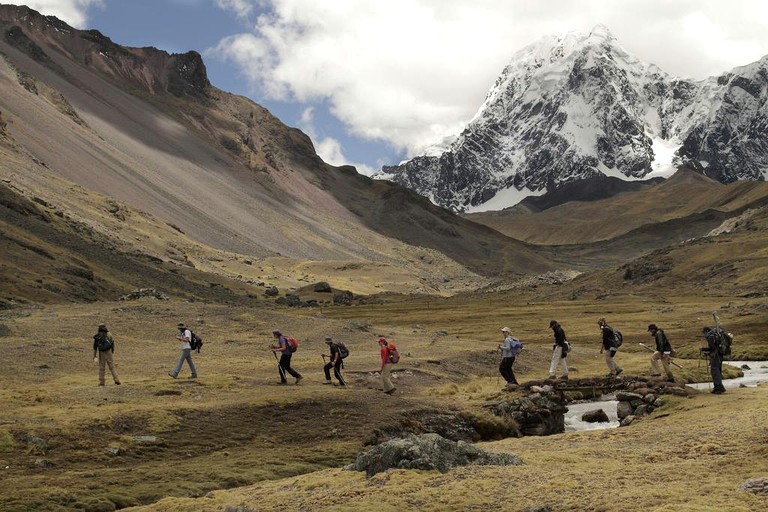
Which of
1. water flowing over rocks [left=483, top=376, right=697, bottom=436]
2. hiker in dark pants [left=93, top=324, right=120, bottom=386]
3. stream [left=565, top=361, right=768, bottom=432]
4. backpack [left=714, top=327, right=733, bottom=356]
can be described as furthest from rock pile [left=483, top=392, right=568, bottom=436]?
hiker in dark pants [left=93, top=324, right=120, bottom=386]

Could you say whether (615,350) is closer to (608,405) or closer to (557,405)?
(608,405)

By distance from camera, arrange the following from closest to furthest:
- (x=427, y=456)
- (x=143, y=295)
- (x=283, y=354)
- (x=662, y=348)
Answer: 1. (x=427, y=456)
2. (x=662, y=348)
3. (x=283, y=354)
4. (x=143, y=295)

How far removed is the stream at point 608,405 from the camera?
3288 cm

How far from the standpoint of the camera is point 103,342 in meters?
33.2

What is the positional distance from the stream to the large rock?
40.7 feet

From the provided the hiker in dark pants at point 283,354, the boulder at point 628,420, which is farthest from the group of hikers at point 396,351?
the boulder at point 628,420

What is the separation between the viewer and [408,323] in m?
100

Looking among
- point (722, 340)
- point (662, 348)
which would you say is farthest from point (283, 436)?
point (722, 340)

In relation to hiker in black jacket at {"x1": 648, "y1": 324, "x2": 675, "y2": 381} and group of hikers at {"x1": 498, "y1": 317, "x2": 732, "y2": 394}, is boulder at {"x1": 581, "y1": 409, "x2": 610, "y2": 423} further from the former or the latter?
hiker in black jacket at {"x1": 648, "y1": 324, "x2": 675, "y2": 381}

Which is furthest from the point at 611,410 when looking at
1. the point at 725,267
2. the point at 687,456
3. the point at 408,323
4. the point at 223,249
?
the point at 223,249

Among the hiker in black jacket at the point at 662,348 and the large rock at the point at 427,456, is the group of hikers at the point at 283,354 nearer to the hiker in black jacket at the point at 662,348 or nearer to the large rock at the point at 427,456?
the hiker in black jacket at the point at 662,348

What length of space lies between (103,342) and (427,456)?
18.8m

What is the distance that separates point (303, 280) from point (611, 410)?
133m

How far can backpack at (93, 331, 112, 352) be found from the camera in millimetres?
33125
